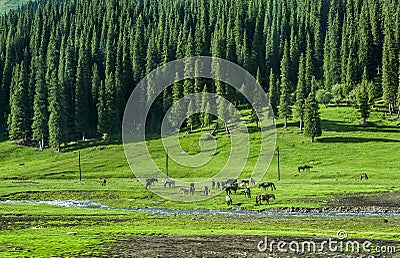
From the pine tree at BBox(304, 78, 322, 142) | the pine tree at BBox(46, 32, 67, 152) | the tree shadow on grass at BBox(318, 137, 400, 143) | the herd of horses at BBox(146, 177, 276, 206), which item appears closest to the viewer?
the herd of horses at BBox(146, 177, 276, 206)

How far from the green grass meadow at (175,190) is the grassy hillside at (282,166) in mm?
191

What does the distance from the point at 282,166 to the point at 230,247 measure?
240 ft

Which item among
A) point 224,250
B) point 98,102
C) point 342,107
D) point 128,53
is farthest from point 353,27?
point 224,250

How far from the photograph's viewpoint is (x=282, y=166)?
110000 mm

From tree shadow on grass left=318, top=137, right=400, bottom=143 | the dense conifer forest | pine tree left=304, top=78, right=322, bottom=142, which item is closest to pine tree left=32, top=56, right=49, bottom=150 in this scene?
the dense conifer forest

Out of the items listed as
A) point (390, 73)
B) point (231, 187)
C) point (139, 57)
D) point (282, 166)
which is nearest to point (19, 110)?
point (139, 57)

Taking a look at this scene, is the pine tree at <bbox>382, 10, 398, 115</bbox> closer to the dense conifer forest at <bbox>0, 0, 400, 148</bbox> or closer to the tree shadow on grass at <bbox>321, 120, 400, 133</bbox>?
the dense conifer forest at <bbox>0, 0, 400, 148</bbox>

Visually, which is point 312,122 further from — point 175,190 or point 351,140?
point 175,190

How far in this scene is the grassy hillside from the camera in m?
80.2

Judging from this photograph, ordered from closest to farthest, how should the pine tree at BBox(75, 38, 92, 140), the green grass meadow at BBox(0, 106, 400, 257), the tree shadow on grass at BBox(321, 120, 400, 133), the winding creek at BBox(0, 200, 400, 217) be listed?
1. the green grass meadow at BBox(0, 106, 400, 257)
2. the winding creek at BBox(0, 200, 400, 217)
3. the tree shadow on grass at BBox(321, 120, 400, 133)
4. the pine tree at BBox(75, 38, 92, 140)

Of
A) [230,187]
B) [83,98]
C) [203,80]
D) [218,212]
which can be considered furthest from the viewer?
[83,98]

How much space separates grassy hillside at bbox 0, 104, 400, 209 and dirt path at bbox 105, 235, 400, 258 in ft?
83.1

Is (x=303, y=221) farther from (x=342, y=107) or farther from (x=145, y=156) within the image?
(x=342, y=107)

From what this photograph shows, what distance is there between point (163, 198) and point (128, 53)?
110482 mm
